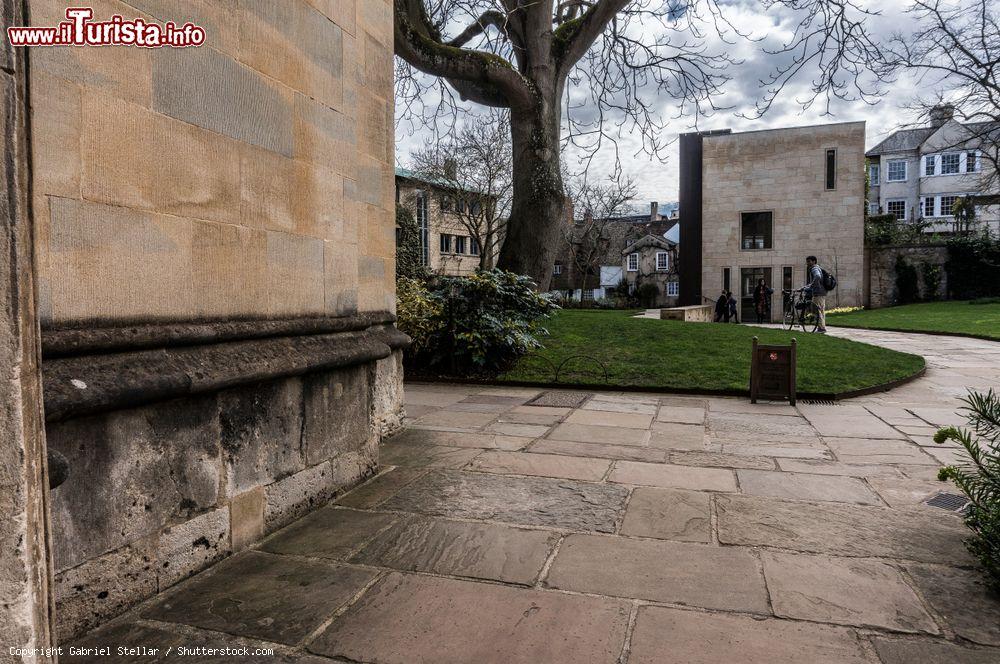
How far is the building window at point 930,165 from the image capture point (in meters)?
41.6

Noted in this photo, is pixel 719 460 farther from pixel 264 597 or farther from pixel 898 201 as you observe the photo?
pixel 898 201

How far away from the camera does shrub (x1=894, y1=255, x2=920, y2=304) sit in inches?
1065

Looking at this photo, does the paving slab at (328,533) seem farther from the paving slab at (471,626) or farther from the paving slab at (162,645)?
the paving slab at (162,645)

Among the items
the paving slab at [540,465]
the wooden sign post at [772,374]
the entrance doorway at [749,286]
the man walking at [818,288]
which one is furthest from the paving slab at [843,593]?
the entrance doorway at [749,286]

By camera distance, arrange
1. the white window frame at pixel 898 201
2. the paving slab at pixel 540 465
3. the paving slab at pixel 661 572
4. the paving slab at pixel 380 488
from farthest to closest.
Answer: the white window frame at pixel 898 201 → the paving slab at pixel 540 465 → the paving slab at pixel 380 488 → the paving slab at pixel 661 572

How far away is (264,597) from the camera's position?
232cm

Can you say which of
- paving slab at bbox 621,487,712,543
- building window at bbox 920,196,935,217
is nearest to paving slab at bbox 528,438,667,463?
paving slab at bbox 621,487,712,543

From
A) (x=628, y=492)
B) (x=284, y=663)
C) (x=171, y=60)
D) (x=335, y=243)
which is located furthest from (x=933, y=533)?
(x=171, y=60)

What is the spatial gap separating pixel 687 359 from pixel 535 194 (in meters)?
3.54

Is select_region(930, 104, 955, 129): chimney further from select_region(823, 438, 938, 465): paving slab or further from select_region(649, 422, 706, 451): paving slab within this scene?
select_region(649, 422, 706, 451): paving slab

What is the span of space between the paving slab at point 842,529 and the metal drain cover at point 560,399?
326cm

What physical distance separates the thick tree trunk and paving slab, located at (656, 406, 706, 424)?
4418 mm

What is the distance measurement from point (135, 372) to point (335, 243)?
1.53m

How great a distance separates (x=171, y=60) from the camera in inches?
97.0
